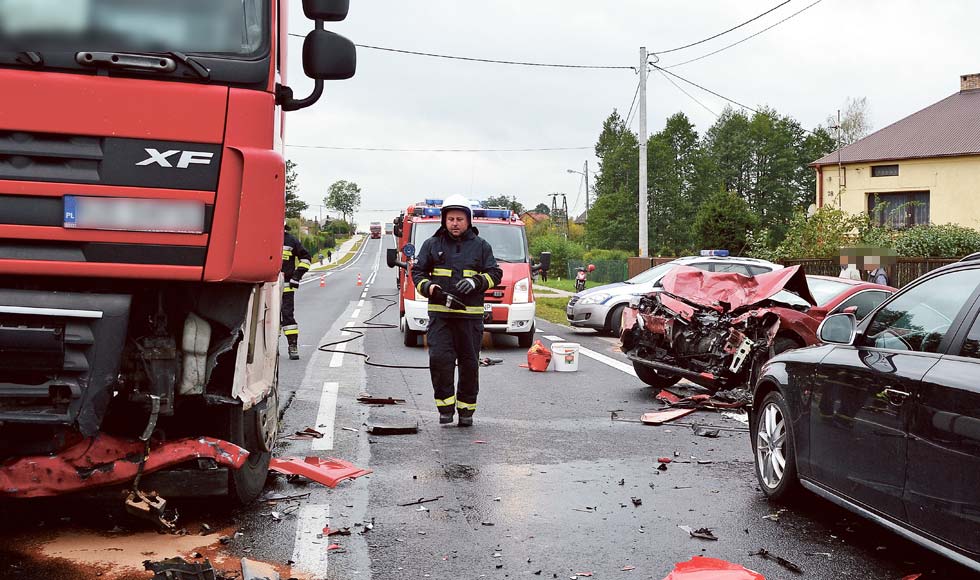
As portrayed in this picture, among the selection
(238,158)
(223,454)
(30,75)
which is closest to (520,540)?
(223,454)

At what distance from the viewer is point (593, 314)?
18219 millimetres

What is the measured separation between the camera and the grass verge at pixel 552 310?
2338 centimetres

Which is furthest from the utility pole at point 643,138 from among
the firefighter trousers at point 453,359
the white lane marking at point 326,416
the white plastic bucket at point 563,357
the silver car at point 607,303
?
the firefighter trousers at point 453,359

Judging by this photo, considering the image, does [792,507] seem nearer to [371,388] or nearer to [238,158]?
[238,158]

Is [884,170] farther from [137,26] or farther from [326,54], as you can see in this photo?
[137,26]

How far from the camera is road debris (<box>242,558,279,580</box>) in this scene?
4.04m

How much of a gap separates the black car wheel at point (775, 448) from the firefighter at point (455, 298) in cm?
290

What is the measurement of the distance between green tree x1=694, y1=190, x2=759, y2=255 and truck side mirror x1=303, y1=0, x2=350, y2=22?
38.6 meters

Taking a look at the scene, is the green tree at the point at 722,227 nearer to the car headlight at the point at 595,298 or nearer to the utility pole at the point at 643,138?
the utility pole at the point at 643,138

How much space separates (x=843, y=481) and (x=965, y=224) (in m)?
40.7

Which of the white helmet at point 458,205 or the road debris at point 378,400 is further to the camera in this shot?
the road debris at point 378,400

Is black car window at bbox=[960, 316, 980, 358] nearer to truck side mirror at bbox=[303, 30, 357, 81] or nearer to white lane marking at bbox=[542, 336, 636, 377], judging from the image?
truck side mirror at bbox=[303, 30, 357, 81]

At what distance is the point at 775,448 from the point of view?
5891 mm

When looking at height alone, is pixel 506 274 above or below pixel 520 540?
above
